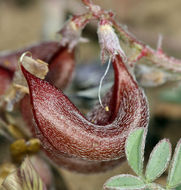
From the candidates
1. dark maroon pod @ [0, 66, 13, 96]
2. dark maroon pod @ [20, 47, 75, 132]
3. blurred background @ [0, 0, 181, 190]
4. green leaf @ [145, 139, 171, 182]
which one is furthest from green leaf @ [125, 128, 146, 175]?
blurred background @ [0, 0, 181, 190]

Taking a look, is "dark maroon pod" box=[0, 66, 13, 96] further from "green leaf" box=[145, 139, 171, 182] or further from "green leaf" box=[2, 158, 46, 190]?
"green leaf" box=[145, 139, 171, 182]

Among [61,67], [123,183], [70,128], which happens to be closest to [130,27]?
[61,67]

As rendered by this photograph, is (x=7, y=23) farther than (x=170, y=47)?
Yes

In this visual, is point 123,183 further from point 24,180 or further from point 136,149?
point 24,180

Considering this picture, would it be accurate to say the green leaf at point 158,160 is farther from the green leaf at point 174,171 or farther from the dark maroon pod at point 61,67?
the dark maroon pod at point 61,67

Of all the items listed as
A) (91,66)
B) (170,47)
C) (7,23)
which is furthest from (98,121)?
(7,23)

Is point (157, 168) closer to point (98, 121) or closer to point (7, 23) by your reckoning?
point (98, 121)

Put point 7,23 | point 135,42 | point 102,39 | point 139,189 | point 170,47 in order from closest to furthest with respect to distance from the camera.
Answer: point 139,189 < point 102,39 < point 135,42 < point 170,47 < point 7,23
